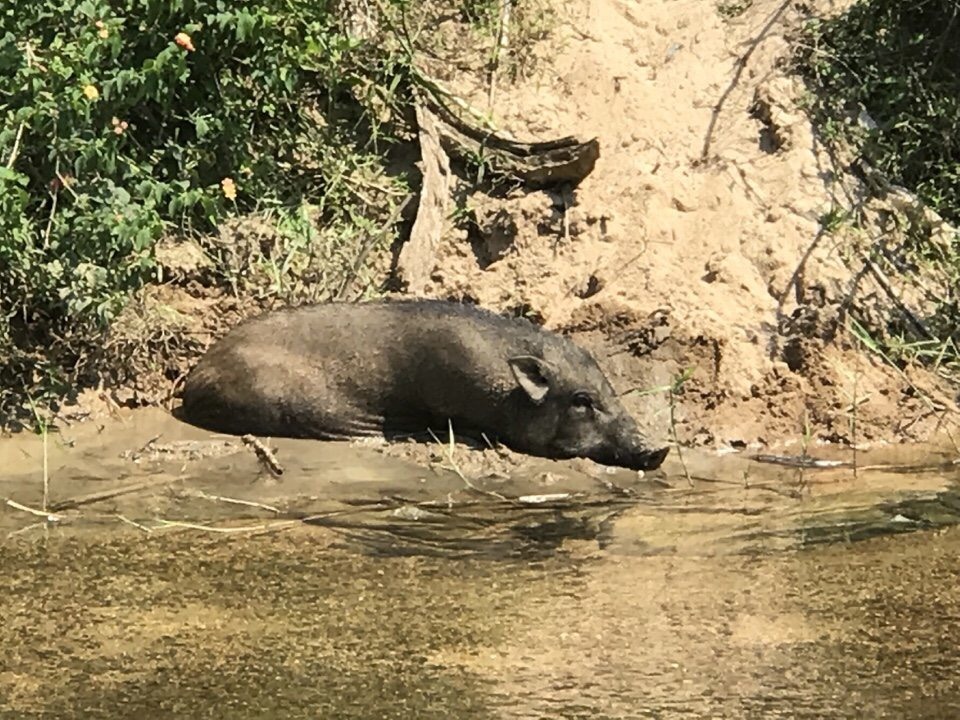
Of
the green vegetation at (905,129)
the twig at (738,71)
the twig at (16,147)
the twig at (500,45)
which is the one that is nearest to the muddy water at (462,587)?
the twig at (16,147)

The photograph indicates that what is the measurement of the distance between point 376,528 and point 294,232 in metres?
2.95

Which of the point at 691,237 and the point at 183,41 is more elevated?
the point at 183,41

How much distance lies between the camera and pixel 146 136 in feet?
27.6

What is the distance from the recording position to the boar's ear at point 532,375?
7.58 m

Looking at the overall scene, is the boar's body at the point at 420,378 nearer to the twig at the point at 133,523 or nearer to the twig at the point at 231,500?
the twig at the point at 231,500

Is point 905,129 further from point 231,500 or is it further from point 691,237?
point 231,500

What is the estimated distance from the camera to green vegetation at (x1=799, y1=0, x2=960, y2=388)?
8.32 meters

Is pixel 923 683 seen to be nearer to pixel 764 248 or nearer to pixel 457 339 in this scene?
pixel 457 339

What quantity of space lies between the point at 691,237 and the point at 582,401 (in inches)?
60.6

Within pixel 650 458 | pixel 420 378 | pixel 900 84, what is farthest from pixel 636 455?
pixel 900 84

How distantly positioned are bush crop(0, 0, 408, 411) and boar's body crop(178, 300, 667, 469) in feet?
2.41

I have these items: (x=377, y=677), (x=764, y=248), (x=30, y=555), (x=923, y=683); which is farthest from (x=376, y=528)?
(x=764, y=248)

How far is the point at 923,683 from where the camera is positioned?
3.97 m

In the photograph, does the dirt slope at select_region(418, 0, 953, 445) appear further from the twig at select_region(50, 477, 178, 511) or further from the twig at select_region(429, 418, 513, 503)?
the twig at select_region(50, 477, 178, 511)
